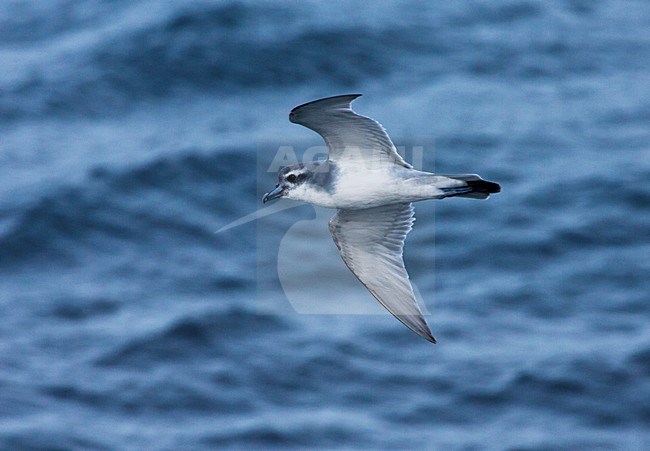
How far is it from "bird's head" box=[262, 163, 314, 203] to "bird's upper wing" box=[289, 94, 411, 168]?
0.85ft

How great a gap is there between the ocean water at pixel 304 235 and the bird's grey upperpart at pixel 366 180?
5517mm

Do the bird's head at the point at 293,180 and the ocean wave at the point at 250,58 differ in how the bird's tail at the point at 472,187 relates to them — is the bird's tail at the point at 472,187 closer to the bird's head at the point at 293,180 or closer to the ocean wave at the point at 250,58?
the bird's head at the point at 293,180

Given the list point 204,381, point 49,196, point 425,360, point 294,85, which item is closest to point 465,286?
point 425,360

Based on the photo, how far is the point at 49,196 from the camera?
62.8 feet

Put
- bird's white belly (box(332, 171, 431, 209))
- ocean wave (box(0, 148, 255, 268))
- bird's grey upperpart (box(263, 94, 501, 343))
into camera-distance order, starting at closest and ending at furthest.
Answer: bird's grey upperpart (box(263, 94, 501, 343)) → bird's white belly (box(332, 171, 431, 209)) → ocean wave (box(0, 148, 255, 268))

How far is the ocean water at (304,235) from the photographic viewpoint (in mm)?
15734

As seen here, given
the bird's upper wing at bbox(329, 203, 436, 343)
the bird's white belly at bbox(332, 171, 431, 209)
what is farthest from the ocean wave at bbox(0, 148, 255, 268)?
the bird's white belly at bbox(332, 171, 431, 209)

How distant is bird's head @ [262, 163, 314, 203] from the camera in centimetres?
968

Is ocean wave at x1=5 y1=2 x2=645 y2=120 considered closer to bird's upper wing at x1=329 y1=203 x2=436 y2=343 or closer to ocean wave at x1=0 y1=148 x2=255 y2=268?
ocean wave at x1=0 y1=148 x2=255 y2=268

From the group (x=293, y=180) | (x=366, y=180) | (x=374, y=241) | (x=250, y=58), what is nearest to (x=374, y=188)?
(x=366, y=180)

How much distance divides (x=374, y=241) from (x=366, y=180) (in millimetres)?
1120

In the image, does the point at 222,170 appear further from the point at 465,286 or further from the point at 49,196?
the point at 465,286

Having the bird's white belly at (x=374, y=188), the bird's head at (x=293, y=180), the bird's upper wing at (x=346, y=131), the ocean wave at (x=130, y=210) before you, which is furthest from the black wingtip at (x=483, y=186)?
the ocean wave at (x=130, y=210)

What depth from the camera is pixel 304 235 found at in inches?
703
